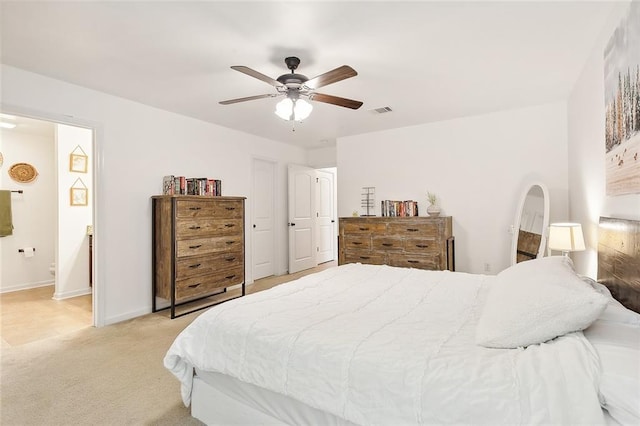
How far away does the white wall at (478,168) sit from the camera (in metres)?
3.78

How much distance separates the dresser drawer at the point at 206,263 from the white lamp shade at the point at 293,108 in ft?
6.78

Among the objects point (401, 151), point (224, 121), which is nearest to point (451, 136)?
point (401, 151)

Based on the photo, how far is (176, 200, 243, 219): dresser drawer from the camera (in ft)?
11.7

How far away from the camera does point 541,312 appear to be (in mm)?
1188

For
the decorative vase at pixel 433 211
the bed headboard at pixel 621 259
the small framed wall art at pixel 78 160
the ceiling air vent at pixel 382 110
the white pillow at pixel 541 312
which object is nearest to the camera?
the white pillow at pixel 541 312

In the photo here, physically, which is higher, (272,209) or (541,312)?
(272,209)

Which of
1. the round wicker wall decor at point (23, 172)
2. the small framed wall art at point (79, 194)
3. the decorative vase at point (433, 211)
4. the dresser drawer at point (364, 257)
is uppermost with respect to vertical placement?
the round wicker wall decor at point (23, 172)

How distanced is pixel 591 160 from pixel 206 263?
12.8 feet

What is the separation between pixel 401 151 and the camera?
15.6ft

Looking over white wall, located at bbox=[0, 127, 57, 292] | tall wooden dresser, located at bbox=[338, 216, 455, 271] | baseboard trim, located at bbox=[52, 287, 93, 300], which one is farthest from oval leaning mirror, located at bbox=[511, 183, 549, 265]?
white wall, located at bbox=[0, 127, 57, 292]

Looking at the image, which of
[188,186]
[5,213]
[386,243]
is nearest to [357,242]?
[386,243]

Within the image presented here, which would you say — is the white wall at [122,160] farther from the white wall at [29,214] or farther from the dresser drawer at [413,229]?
the dresser drawer at [413,229]

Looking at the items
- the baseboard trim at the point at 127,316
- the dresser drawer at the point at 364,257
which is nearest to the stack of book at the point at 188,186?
the baseboard trim at the point at 127,316

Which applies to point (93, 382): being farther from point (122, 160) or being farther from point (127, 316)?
point (122, 160)
